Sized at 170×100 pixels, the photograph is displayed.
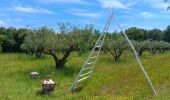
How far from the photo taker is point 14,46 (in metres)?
71.2

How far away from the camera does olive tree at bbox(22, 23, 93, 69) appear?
26.4 metres

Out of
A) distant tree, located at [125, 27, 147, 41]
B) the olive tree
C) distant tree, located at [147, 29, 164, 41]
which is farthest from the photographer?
distant tree, located at [147, 29, 164, 41]

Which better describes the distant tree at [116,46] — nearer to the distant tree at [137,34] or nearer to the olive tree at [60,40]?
the olive tree at [60,40]

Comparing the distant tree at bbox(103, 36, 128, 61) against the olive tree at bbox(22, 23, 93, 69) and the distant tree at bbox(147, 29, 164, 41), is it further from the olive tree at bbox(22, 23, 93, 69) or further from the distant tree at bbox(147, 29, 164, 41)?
the distant tree at bbox(147, 29, 164, 41)

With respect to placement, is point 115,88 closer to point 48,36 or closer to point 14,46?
point 48,36

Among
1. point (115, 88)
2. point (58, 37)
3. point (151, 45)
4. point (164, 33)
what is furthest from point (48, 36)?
point (164, 33)

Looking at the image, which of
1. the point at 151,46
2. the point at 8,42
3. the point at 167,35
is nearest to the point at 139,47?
the point at 151,46

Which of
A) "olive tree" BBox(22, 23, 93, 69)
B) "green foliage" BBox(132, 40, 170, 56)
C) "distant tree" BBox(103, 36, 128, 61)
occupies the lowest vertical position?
"green foliage" BBox(132, 40, 170, 56)

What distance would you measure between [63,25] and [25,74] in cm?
570

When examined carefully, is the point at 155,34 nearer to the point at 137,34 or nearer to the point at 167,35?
the point at 167,35

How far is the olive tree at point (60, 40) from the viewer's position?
2644 centimetres

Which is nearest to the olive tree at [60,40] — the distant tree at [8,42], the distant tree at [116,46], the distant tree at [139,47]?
the distant tree at [116,46]

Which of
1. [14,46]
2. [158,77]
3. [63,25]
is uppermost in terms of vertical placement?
[63,25]

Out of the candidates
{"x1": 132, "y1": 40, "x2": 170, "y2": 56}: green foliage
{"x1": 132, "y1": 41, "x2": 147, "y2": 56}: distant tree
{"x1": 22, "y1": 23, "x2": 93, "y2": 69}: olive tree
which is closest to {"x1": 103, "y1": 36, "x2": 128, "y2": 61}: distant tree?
{"x1": 132, "y1": 41, "x2": 147, "y2": 56}: distant tree
